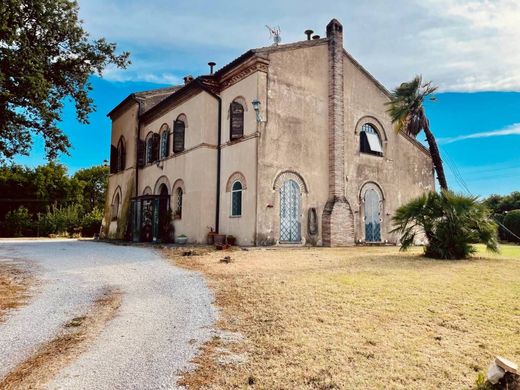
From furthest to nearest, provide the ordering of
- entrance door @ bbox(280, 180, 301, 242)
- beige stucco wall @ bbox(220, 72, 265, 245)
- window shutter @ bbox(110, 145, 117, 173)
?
window shutter @ bbox(110, 145, 117, 173), entrance door @ bbox(280, 180, 301, 242), beige stucco wall @ bbox(220, 72, 265, 245)

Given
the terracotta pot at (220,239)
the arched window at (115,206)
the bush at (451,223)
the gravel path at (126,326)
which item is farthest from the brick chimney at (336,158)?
the arched window at (115,206)

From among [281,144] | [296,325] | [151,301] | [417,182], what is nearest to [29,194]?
[281,144]

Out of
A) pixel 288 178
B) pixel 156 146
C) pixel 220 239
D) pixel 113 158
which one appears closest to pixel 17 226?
pixel 113 158

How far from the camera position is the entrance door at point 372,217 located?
63.0 ft

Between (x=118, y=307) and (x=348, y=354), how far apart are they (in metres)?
3.57

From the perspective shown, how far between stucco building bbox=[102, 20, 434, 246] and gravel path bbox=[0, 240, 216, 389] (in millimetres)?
8071

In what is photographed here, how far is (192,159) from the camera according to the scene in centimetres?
1869

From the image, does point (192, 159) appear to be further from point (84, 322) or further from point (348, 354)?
point (348, 354)

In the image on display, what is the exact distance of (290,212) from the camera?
652 inches

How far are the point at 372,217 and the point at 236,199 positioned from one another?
722 centimetres

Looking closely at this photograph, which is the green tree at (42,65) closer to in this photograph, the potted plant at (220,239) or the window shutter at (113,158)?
the potted plant at (220,239)

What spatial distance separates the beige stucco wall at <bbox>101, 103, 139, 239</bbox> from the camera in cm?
2409

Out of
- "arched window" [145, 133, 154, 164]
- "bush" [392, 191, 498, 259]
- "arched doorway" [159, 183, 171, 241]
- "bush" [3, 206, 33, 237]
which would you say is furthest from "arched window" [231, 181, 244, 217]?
"bush" [3, 206, 33, 237]

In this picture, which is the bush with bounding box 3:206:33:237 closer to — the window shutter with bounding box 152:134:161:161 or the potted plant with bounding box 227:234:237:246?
the window shutter with bounding box 152:134:161:161
